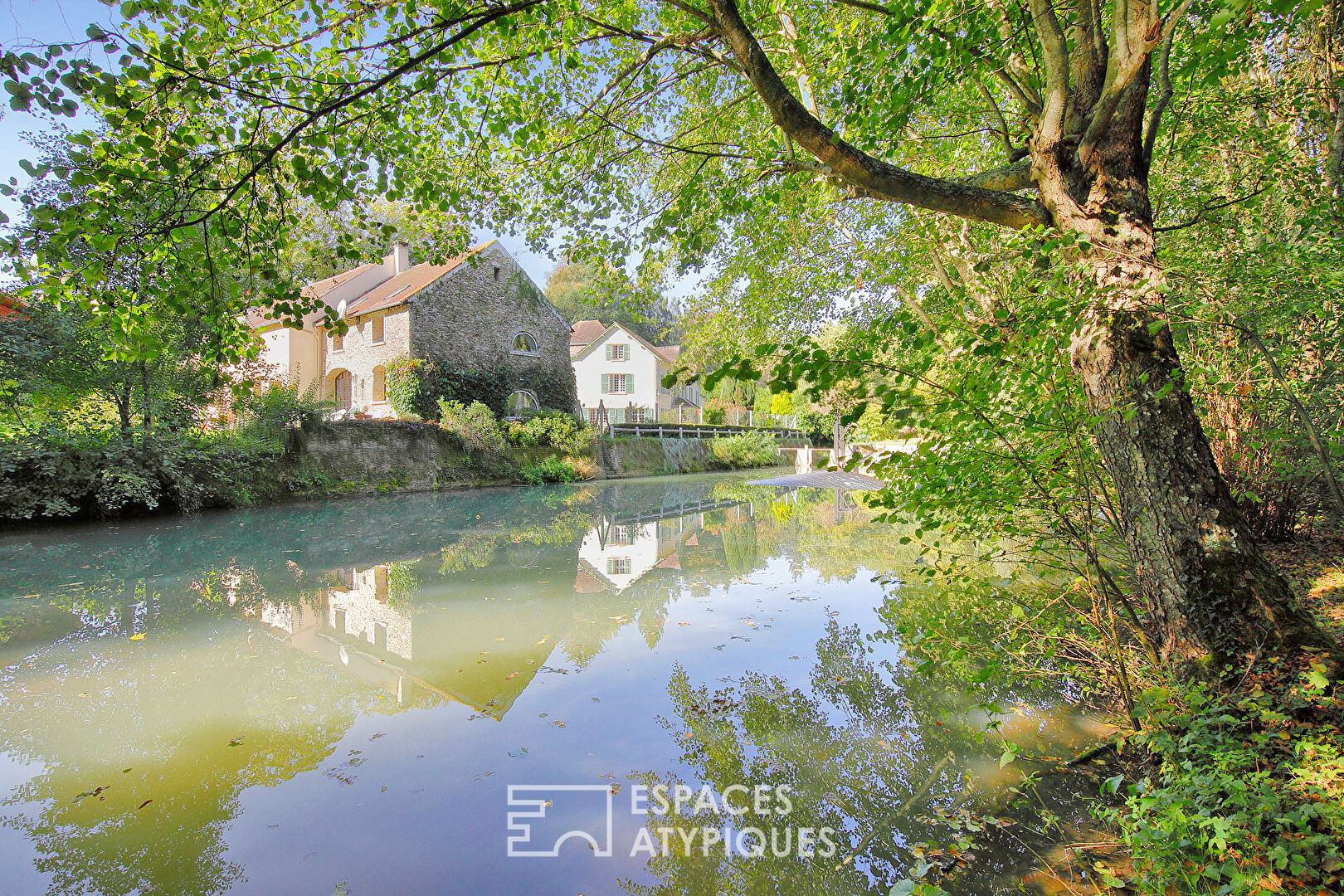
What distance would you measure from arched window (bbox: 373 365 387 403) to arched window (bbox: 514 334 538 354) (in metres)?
4.97

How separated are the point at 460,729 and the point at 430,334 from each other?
2076 centimetres

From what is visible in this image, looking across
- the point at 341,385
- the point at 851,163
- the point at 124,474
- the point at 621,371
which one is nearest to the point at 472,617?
the point at 851,163

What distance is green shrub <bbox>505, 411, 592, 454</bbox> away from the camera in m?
20.8

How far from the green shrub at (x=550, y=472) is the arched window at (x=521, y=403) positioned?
9.79 feet

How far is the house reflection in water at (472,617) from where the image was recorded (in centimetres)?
405

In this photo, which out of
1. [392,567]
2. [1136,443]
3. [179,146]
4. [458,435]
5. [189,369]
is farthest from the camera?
[458,435]

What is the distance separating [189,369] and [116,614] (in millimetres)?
8928

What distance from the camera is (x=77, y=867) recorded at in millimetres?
2258

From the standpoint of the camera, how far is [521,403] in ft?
78.5

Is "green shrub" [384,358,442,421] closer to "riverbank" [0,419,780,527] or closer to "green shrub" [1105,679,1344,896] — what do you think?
"riverbank" [0,419,780,527]

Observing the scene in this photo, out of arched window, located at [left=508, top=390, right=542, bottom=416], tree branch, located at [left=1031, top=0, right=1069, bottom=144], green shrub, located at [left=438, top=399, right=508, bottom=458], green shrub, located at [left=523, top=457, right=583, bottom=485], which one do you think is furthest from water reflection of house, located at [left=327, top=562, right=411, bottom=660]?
arched window, located at [left=508, top=390, right=542, bottom=416]

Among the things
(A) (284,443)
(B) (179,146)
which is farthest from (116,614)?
(A) (284,443)

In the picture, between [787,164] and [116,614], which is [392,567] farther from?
[787,164]

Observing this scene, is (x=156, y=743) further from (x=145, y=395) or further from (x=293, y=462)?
(x=293, y=462)
